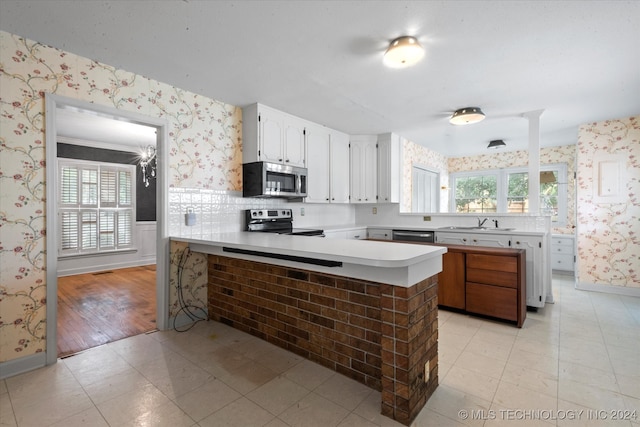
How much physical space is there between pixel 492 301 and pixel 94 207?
6.23m

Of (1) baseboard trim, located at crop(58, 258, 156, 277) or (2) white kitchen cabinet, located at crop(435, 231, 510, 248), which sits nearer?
(2) white kitchen cabinet, located at crop(435, 231, 510, 248)

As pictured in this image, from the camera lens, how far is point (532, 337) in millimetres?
2611

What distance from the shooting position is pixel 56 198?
222cm

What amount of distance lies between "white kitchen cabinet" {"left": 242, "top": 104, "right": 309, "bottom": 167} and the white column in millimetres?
2841

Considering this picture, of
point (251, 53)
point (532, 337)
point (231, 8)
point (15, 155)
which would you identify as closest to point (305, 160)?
point (251, 53)

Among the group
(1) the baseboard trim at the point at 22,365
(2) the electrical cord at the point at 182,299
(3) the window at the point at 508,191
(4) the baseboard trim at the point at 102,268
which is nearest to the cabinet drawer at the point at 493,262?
(2) the electrical cord at the point at 182,299

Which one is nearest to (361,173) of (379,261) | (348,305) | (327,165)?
(327,165)

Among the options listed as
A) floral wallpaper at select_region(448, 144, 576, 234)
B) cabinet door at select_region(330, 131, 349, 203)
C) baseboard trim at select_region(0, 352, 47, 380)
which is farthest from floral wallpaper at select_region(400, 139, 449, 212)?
baseboard trim at select_region(0, 352, 47, 380)

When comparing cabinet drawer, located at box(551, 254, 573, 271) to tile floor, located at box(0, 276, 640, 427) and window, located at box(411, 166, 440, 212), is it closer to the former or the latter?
window, located at box(411, 166, 440, 212)

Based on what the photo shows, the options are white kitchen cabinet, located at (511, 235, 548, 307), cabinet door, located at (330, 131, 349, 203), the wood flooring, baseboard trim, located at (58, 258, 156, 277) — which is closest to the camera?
the wood flooring

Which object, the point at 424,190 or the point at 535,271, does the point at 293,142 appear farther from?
the point at 424,190

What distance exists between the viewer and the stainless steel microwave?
10.4 feet

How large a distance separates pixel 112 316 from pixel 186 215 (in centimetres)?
142

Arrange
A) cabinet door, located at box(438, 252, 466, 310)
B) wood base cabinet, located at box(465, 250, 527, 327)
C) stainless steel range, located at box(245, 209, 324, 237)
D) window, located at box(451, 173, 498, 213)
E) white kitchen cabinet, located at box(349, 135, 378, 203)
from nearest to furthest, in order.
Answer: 1. wood base cabinet, located at box(465, 250, 527, 327)
2. cabinet door, located at box(438, 252, 466, 310)
3. stainless steel range, located at box(245, 209, 324, 237)
4. white kitchen cabinet, located at box(349, 135, 378, 203)
5. window, located at box(451, 173, 498, 213)
